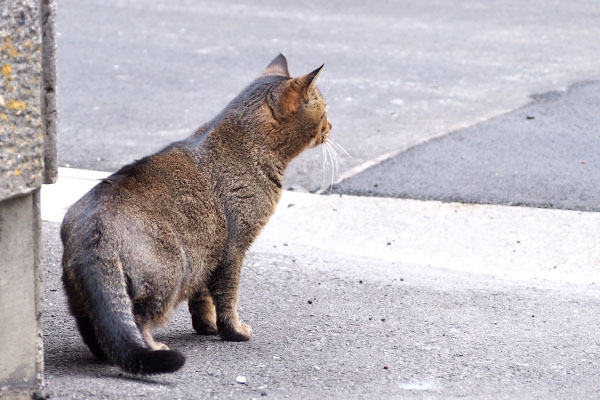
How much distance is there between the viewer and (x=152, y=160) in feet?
12.9

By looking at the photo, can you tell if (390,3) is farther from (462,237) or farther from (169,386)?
(169,386)

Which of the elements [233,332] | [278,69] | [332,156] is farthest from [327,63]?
[233,332]

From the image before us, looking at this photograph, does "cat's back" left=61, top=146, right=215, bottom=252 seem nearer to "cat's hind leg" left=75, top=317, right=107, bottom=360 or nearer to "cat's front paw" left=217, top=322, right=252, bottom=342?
"cat's hind leg" left=75, top=317, right=107, bottom=360

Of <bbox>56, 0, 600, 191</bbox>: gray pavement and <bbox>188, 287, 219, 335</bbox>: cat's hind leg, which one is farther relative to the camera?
<bbox>56, 0, 600, 191</bbox>: gray pavement

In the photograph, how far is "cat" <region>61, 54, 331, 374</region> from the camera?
3.38m

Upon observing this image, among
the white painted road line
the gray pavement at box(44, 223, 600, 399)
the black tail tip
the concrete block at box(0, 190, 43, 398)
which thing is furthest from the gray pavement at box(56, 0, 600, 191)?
the concrete block at box(0, 190, 43, 398)

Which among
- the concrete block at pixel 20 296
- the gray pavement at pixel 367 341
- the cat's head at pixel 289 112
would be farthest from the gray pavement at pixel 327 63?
the concrete block at pixel 20 296

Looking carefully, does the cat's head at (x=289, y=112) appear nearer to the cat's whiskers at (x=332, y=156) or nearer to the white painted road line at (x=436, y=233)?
the cat's whiskers at (x=332, y=156)

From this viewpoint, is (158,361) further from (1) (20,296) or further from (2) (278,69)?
(2) (278,69)

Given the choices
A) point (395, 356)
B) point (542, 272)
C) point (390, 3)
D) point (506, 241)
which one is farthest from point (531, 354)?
point (390, 3)

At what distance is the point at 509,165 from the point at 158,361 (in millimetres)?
4047

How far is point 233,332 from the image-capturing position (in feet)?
13.5

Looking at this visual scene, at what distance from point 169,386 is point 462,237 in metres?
2.70

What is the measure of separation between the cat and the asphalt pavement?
0.19 meters
